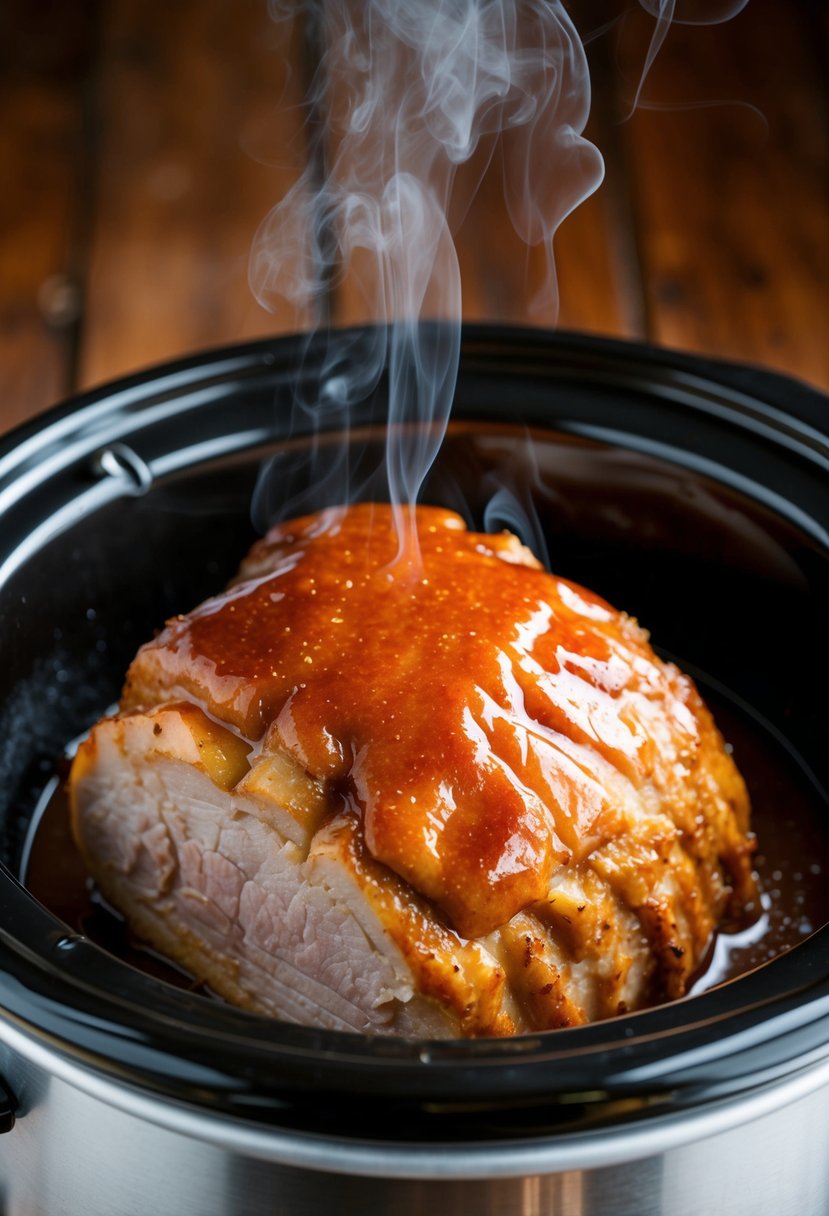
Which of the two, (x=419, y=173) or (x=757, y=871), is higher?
(x=419, y=173)

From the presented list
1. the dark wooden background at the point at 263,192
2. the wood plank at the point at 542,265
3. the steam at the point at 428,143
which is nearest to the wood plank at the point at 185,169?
the dark wooden background at the point at 263,192

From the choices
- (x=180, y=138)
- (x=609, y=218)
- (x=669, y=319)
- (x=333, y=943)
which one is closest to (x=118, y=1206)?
(x=333, y=943)

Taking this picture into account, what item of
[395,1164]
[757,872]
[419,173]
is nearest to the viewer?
[395,1164]

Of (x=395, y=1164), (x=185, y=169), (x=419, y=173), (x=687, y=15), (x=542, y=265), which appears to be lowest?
(x=395, y=1164)

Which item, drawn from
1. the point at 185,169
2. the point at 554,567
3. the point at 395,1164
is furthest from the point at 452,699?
the point at 185,169

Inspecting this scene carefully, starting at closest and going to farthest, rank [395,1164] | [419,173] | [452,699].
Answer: [395,1164] < [452,699] < [419,173]

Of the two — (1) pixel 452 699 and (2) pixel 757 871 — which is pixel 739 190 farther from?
(1) pixel 452 699

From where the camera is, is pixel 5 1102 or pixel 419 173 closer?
pixel 5 1102

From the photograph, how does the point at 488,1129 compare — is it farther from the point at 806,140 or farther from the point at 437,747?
the point at 806,140
